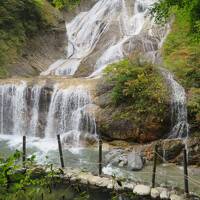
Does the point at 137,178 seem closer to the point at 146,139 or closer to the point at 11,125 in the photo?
the point at 146,139

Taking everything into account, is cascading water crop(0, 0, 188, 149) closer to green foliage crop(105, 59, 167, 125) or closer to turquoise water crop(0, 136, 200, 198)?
green foliage crop(105, 59, 167, 125)

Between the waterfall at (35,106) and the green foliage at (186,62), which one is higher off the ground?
the green foliage at (186,62)

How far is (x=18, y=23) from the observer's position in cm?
2358

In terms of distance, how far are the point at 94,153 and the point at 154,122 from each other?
94.5 inches

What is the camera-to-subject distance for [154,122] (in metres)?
13.4

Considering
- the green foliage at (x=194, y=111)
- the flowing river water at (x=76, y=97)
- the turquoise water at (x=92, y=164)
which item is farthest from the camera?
the flowing river water at (x=76, y=97)

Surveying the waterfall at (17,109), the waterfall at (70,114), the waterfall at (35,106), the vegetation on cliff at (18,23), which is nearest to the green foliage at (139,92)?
the waterfall at (70,114)

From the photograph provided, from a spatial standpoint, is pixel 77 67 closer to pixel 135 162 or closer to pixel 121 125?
pixel 121 125

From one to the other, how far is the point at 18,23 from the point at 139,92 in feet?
41.3

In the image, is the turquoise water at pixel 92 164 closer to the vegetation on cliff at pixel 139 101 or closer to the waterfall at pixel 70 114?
the waterfall at pixel 70 114

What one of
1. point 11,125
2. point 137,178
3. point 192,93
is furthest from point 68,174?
point 11,125

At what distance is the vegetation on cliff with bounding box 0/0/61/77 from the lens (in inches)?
869

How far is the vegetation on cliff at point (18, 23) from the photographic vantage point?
2207 centimetres

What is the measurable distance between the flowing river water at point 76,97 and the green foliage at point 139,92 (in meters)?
0.54
